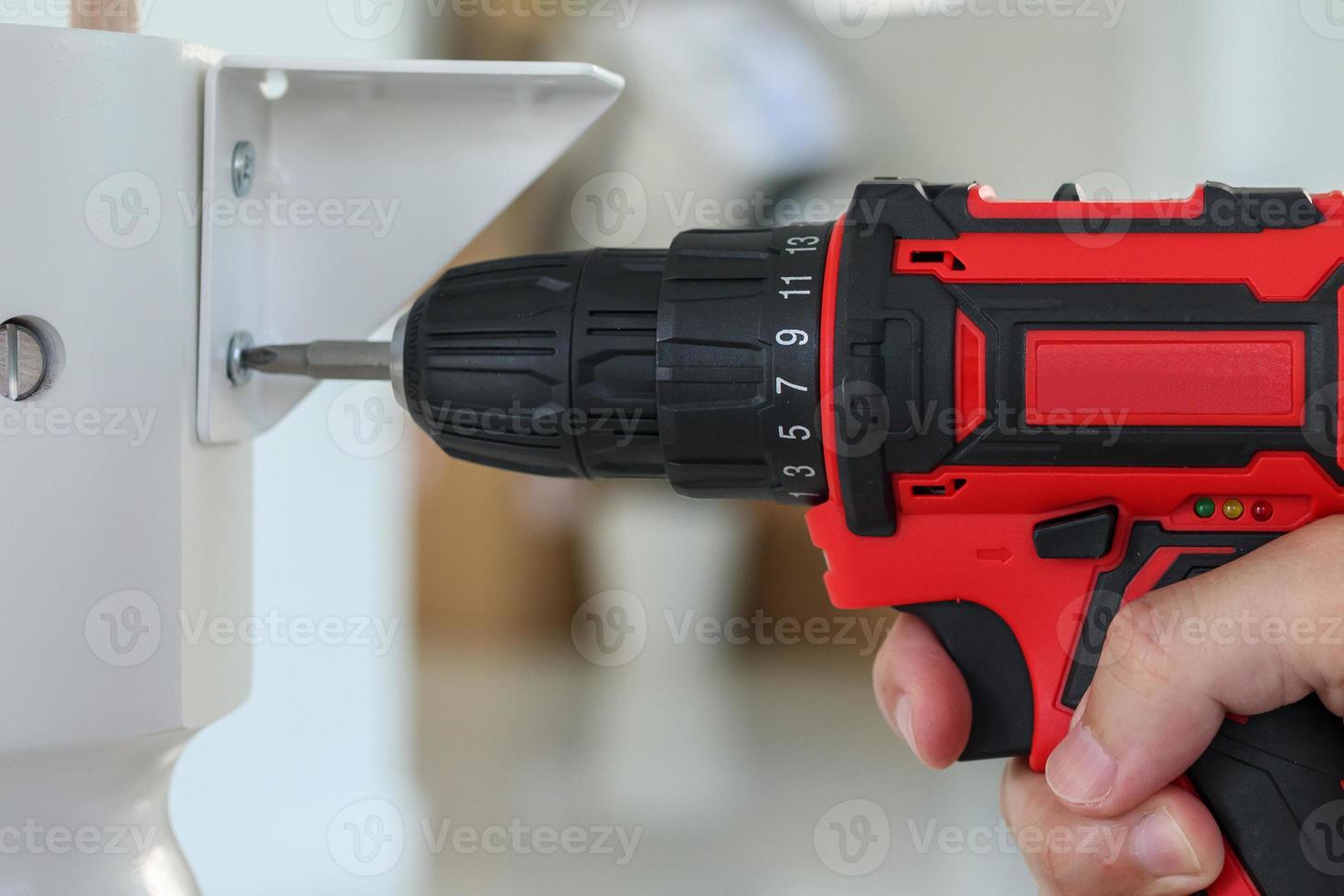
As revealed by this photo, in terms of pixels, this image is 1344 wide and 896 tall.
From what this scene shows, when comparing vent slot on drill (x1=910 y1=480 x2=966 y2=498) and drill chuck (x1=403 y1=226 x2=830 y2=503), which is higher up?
drill chuck (x1=403 y1=226 x2=830 y2=503)

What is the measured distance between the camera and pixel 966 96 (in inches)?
42.4

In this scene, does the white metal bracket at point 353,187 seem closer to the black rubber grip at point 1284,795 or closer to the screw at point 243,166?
the screw at point 243,166

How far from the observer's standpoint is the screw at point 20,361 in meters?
0.44

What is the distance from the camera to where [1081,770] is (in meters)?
0.47

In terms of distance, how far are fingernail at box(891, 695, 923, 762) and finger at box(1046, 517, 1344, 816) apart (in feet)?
0.36

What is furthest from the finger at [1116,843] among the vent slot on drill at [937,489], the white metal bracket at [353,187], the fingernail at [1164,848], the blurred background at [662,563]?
the blurred background at [662,563]

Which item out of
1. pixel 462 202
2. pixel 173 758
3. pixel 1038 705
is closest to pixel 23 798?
pixel 173 758

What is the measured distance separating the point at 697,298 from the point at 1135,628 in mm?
222

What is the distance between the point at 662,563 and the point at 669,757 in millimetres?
217

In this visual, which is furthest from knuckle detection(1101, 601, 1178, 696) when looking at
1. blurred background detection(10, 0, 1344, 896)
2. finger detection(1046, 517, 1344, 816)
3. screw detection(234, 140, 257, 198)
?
blurred background detection(10, 0, 1344, 896)

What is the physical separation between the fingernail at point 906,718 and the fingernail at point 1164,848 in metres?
0.12

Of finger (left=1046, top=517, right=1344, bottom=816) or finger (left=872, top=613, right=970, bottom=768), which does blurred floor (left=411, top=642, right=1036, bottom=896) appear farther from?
finger (left=1046, top=517, right=1344, bottom=816)

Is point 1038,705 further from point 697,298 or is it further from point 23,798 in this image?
point 23,798

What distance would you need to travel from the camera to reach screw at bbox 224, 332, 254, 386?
514mm
